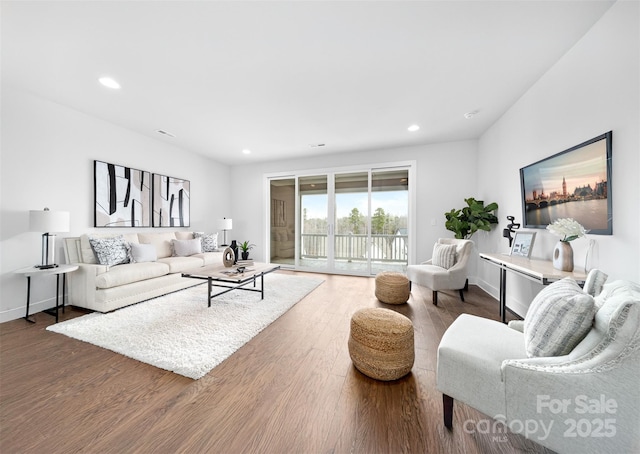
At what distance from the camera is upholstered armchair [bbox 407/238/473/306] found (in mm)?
3182

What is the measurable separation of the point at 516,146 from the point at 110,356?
485 cm

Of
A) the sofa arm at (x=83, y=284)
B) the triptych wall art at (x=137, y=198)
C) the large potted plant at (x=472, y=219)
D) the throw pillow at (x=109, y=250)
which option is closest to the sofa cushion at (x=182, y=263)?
the throw pillow at (x=109, y=250)

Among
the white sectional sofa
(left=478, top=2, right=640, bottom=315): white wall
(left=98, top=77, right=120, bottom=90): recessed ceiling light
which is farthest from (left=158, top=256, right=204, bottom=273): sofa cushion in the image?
(left=478, top=2, right=640, bottom=315): white wall

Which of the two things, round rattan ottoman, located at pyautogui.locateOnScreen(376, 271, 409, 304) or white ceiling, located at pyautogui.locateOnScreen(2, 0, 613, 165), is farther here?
round rattan ottoman, located at pyautogui.locateOnScreen(376, 271, 409, 304)

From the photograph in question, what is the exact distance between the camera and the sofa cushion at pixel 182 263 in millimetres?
3613

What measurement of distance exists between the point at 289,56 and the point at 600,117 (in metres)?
2.54

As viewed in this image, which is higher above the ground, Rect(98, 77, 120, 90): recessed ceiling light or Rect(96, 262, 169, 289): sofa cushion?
Rect(98, 77, 120, 90): recessed ceiling light

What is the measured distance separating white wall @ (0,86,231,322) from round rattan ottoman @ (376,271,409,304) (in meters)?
4.27

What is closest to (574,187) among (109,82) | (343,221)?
(343,221)

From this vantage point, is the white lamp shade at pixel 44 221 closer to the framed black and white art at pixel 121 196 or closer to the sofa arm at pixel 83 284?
the sofa arm at pixel 83 284

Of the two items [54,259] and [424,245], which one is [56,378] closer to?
[54,259]

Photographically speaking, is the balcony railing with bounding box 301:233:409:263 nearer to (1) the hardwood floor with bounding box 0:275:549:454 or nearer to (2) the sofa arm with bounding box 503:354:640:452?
(1) the hardwood floor with bounding box 0:275:549:454

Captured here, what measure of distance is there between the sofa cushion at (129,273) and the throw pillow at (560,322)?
3976 millimetres

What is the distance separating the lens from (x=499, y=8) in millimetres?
1648
